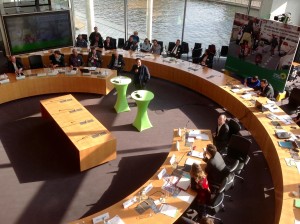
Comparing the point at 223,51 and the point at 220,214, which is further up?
the point at 223,51

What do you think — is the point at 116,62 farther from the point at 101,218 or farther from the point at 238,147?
the point at 101,218

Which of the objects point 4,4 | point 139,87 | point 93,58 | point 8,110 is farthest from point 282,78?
point 4,4

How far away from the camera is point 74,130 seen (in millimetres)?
6867

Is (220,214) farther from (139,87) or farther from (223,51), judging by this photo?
(223,51)

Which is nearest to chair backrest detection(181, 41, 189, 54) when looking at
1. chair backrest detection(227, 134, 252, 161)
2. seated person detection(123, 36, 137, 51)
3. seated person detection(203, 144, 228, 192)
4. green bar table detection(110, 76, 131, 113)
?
seated person detection(123, 36, 137, 51)

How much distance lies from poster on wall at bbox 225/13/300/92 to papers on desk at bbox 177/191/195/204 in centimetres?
666

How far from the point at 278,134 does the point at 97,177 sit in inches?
162

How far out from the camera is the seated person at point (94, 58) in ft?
34.8

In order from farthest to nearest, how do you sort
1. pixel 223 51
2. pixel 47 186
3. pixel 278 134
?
1. pixel 223 51
2. pixel 278 134
3. pixel 47 186

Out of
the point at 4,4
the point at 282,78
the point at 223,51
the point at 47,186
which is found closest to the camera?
the point at 47,186

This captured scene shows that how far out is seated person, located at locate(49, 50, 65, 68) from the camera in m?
10.4

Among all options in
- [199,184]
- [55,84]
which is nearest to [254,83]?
[199,184]

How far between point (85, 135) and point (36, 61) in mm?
5127

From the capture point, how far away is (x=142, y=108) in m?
7.86
